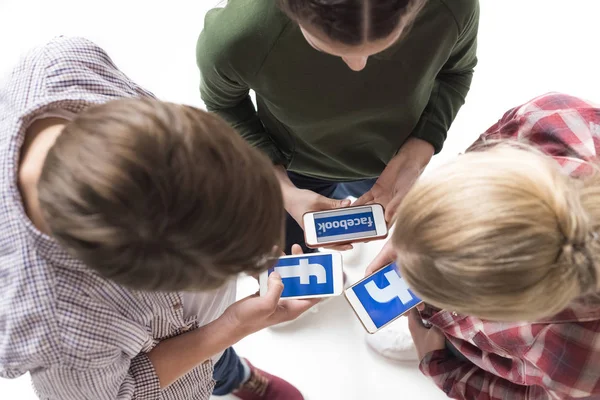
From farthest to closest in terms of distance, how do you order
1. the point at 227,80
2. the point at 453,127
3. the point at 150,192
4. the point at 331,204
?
the point at 453,127
the point at 331,204
the point at 227,80
the point at 150,192

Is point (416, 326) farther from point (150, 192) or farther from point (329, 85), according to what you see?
point (150, 192)

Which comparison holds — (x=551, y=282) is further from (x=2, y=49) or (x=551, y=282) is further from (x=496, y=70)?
(x=2, y=49)

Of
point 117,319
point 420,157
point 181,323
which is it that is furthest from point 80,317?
point 420,157

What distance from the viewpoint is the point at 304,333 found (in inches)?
47.1

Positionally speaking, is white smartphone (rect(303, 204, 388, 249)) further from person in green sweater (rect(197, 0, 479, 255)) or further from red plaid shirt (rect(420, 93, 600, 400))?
red plaid shirt (rect(420, 93, 600, 400))

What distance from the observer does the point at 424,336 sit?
0.89 meters

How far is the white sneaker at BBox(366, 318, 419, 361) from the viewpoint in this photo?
1.13m

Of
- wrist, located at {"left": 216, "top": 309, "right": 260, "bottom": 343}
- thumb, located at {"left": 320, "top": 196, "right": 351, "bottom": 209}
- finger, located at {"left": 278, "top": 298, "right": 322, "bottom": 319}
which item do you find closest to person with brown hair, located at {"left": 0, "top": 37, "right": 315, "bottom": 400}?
wrist, located at {"left": 216, "top": 309, "right": 260, "bottom": 343}

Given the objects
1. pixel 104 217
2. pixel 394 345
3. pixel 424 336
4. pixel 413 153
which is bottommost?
pixel 394 345

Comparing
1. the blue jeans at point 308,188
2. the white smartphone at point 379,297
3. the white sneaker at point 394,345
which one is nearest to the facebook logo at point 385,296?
the white smartphone at point 379,297

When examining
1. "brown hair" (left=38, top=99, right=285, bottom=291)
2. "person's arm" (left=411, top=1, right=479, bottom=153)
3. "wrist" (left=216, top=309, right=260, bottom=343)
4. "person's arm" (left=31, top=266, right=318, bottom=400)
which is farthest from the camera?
"person's arm" (left=411, top=1, right=479, bottom=153)

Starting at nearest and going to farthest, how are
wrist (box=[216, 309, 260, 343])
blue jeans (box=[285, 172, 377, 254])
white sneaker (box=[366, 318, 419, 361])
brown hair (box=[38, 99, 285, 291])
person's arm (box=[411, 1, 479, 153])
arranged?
brown hair (box=[38, 99, 285, 291]) < wrist (box=[216, 309, 260, 343]) < person's arm (box=[411, 1, 479, 153]) < blue jeans (box=[285, 172, 377, 254]) < white sneaker (box=[366, 318, 419, 361])

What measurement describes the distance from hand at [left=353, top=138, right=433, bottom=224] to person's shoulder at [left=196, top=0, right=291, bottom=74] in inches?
13.6

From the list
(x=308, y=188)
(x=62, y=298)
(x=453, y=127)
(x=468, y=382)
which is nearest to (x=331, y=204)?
(x=308, y=188)
